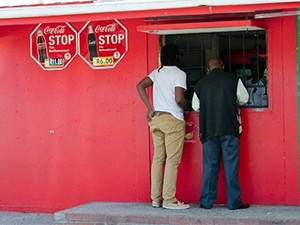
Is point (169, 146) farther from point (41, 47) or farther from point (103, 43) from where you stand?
point (41, 47)

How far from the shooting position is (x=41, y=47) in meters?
9.47

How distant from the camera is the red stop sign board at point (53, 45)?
30.7ft

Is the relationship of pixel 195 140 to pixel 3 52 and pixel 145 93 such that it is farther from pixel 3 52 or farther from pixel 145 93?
pixel 3 52

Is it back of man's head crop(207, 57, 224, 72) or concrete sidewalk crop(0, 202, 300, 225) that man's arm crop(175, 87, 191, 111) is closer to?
back of man's head crop(207, 57, 224, 72)

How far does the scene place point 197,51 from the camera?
29.7ft

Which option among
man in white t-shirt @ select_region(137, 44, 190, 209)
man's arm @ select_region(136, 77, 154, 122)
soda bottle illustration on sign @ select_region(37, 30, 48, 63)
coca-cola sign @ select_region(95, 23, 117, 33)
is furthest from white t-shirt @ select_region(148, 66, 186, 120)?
soda bottle illustration on sign @ select_region(37, 30, 48, 63)

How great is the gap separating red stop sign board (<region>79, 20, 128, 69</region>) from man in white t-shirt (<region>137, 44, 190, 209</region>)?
68 centimetres

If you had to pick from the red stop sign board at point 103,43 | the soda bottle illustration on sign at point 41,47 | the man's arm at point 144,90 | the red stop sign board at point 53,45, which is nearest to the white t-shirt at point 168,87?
the man's arm at point 144,90

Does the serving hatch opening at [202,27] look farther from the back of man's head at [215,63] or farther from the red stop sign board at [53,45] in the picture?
the red stop sign board at [53,45]

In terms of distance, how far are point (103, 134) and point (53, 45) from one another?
4.08ft

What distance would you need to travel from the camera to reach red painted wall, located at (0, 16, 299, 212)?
8.68 m

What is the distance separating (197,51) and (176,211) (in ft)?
6.23

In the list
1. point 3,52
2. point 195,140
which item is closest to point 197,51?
point 195,140

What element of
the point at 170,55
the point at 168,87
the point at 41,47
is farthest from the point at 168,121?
the point at 41,47
